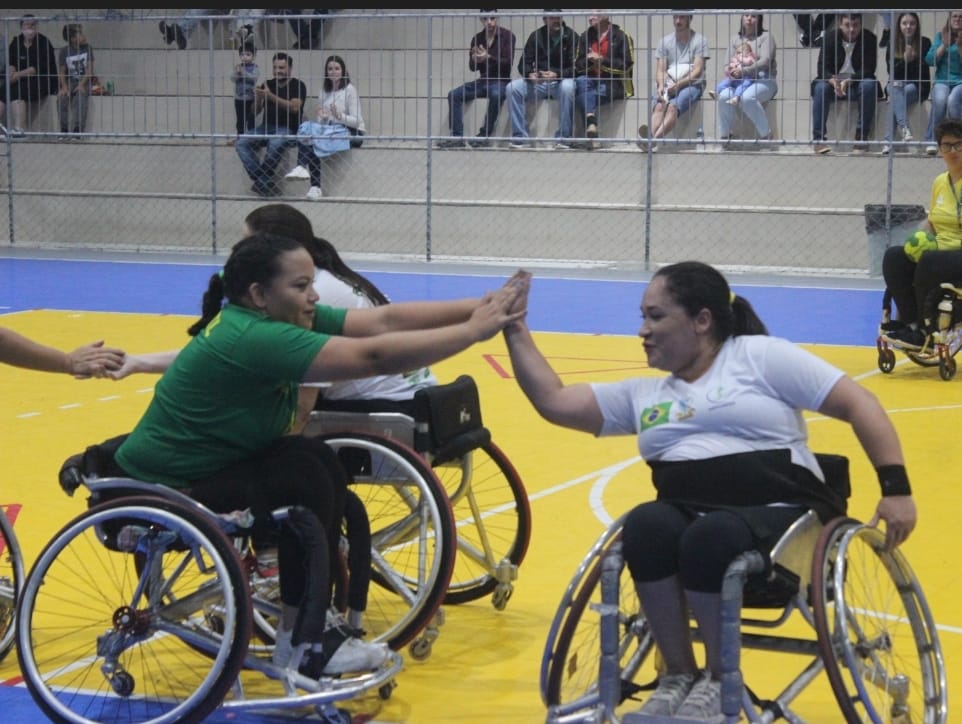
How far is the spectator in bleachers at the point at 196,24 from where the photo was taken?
1563 cm

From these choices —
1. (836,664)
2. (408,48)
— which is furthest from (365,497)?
(408,48)

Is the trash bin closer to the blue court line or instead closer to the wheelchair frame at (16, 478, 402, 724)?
the blue court line

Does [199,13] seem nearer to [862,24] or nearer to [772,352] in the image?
[862,24]

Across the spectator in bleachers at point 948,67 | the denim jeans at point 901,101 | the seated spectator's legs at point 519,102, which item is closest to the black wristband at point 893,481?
the spectator in bleachers at point 948,67

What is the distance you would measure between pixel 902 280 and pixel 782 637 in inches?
227

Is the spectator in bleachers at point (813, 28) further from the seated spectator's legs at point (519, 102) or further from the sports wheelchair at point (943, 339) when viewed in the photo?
the sports wheelchair at point (943, 339)

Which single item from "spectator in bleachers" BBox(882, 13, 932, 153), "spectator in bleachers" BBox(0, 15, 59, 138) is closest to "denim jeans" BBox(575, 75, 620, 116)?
"spectator in bleachers" BBox(882, 13, 932, 153)

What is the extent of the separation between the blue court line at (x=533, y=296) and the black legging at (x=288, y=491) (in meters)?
6.68

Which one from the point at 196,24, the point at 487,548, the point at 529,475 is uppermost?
the point at 196,24

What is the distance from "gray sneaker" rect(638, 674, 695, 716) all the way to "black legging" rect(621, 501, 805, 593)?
250 millimetres

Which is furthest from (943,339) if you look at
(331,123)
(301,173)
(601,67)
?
(301,173)

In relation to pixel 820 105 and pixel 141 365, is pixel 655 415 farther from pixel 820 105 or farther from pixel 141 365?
pixel 820 105

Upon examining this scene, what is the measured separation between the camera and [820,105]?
14016 mm

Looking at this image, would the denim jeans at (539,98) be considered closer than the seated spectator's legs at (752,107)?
No
